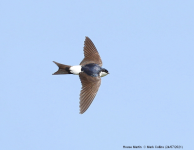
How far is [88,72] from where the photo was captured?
9.35 meters

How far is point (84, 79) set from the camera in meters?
9.16

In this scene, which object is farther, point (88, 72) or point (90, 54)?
point (90, 54)

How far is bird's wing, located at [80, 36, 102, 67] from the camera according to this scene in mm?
9875

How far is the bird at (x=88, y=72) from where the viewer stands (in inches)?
342

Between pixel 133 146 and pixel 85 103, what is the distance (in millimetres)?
1664

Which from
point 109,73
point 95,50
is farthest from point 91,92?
point 95,50

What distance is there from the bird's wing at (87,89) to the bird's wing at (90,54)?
679 millimetres

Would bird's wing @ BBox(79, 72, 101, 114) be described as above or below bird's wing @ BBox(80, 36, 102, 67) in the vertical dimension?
below

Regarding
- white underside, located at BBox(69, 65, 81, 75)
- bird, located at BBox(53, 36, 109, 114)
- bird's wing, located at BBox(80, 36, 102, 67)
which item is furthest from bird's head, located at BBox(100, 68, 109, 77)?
white underside, located at BBox(69, 65, 81, 75)

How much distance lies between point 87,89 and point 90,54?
4.89 ft

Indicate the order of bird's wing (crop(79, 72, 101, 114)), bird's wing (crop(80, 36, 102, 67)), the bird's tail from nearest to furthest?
bird's wing (crop(79, 72, 101, 114)) < the bird's tail < bird's wing (crop(80, 36, 102, 67))

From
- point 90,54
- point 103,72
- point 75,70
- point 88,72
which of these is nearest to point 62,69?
point 75,70

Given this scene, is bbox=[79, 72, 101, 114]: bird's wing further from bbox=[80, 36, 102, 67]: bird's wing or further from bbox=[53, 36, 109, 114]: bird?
bbox=[80, 36, 102, 67]: bird's wing

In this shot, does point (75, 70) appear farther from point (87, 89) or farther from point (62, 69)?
point (87, 89)
